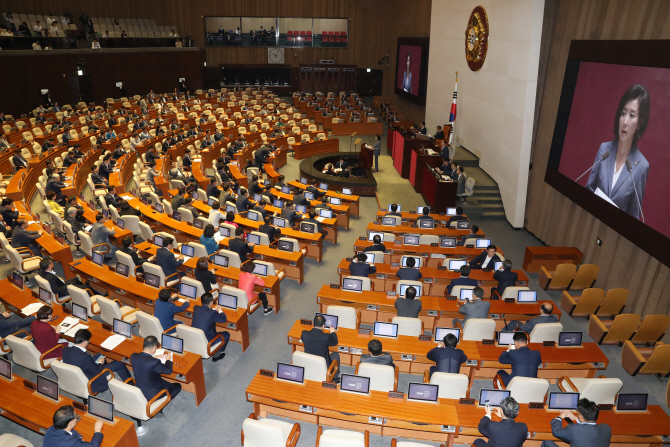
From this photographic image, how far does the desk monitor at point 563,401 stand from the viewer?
550 cm

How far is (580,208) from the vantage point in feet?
35.3

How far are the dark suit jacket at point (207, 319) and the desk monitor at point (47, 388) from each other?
2087 millimetres

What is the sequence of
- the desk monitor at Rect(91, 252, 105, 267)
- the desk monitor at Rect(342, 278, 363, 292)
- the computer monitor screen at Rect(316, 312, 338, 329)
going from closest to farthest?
the computer monitor screen at Rect(316, 312, 338, 329) → the desk monitor at Rect(342, 278, 363, 292) → the desk monitor at Rect(91, 252, 105, 267)

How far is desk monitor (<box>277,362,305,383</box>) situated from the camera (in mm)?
5863

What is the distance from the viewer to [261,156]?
18.4 meters

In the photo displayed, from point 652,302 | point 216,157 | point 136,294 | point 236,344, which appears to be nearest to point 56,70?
point 216,157

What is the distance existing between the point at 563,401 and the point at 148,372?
5380 mm

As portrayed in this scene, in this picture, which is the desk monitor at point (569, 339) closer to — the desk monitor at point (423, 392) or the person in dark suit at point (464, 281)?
the person in dark suit at point (464, 281)

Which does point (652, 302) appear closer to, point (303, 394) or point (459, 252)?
point (459, 252)

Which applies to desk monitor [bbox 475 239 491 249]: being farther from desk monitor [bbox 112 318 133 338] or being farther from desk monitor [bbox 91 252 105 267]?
desk monitor [bbox 91 252 105 267]

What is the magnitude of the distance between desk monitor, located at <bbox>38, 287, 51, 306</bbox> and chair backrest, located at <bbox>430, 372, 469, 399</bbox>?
6.76m

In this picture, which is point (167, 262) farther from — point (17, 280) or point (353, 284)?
point (353, 284)

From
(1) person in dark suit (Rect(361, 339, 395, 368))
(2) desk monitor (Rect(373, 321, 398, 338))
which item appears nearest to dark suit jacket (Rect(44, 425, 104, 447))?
(1) person in dark suit (Rect(361, 339, 395, 368))

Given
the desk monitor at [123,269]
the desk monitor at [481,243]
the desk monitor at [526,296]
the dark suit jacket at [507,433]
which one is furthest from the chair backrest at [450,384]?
the desk monitor at [123,269]
